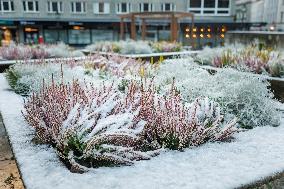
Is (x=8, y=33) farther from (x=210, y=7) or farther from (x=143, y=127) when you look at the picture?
(x=143, y=127)

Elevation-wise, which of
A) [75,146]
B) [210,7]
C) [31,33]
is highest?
[210,7]

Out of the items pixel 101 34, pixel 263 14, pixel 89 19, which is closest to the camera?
pixel 89 19

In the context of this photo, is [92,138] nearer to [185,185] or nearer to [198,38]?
[185,185]

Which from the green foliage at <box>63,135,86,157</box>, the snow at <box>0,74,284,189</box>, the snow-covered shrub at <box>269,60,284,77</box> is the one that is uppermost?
the snow-covered shrub at <box>269,60,284,77</box>

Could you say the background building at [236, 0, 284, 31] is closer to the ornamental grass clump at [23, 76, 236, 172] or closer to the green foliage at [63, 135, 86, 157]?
the ornamental grass clump at [23, 76, 236, 172]

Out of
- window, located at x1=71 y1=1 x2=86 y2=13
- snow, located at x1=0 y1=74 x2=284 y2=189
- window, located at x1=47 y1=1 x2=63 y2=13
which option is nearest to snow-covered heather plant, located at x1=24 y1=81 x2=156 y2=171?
snow, located at x1=0 y1=74 x2=284 y2=189

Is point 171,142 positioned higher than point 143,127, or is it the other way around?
point 143,127

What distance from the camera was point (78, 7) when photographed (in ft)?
136

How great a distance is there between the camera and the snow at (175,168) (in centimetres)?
271

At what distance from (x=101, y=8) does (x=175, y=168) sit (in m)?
41.2

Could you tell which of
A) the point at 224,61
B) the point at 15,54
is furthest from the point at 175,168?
the point at 15,54

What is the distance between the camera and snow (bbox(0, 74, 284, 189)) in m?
2.71

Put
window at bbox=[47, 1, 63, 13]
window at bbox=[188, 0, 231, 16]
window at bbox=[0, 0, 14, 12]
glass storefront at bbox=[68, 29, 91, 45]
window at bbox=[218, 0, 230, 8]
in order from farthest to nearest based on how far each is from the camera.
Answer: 1. window at bbox=[218, 0, 230, 8]
2. window at bbox=[188, 0, 231, 16]
3. glass storefront at bbox=[68, 29, 91, 45]
4. window at bbox=[47, 1, 63, 13]
5. window at bbox=[0, 0, 14, 12]

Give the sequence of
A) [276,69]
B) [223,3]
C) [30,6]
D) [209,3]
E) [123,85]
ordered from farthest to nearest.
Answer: [223,3], [209,3], [30,6], [276,69], [123,85]
